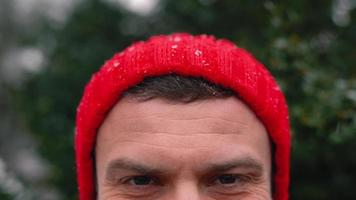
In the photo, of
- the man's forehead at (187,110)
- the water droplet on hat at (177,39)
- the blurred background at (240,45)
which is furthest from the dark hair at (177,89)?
the blurred background at (240,45)

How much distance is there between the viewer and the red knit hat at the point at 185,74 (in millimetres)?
2061

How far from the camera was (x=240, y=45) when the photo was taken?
11.5ft

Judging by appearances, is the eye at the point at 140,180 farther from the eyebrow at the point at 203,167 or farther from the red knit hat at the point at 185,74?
the red knit hat at the point at 185,74

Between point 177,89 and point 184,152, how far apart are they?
22cm

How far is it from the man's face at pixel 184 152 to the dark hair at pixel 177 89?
0.02 meters

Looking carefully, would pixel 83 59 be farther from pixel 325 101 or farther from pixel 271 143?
pixel 271 143

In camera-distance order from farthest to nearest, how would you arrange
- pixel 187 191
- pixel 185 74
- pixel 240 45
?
pixel 240 45, pixel 185 74, pixel 187 191

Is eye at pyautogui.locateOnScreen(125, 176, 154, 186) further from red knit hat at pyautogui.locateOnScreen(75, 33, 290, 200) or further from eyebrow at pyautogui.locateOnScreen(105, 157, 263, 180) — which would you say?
red knit hat at pyautogui.locateOnScreen(75, 33, 290, 200)

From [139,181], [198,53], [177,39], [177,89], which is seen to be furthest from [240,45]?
[139,181]

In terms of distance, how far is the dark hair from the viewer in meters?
2.01

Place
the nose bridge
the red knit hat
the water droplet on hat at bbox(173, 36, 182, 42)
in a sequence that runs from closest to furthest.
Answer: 1. the nose bridge
2. the red knit hat
3. the water droplet on hat at bbox(173, 36, 182, 42)

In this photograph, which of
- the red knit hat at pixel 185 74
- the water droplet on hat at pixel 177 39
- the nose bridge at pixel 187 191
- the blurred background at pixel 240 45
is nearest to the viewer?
the nose bridge at pixel 187 191

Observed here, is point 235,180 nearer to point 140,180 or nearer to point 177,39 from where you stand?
point 140,180

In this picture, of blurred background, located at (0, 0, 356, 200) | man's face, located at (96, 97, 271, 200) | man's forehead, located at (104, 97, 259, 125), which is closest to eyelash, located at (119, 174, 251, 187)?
man's face, located at (96, 97, 271, 200)
